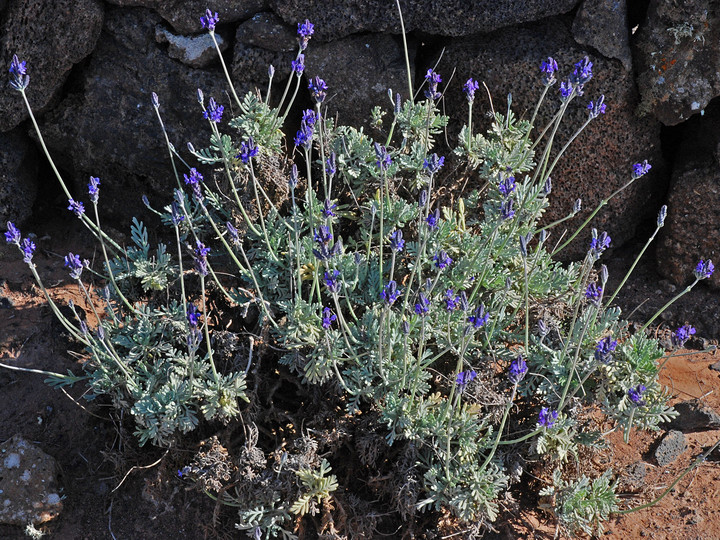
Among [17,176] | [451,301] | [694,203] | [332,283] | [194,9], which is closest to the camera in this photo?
[332,283]

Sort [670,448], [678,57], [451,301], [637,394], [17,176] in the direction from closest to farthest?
[637,394] → [451,301] → [670,448] → [678,57] → [17,176]

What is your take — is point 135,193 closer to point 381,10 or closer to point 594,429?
point 381,10

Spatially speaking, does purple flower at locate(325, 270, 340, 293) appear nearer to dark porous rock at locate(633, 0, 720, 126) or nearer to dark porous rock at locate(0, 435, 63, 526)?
dark porous rock at locate(0, 435, 63, 526)

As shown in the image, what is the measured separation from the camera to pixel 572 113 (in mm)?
4293

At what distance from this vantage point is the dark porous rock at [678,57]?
4086 millimetres

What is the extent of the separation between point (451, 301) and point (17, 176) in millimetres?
3063

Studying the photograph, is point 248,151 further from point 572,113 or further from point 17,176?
point 17,176

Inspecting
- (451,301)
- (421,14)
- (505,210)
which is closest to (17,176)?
(421,14)

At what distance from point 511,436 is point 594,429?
452 millimetres

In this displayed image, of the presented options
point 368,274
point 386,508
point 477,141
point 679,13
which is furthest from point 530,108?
point 386,508

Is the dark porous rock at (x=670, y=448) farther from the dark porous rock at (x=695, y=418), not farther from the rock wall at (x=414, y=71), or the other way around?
the rock wall at (x=414, y=71)

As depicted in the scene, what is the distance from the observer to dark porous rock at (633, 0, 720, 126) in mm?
4086

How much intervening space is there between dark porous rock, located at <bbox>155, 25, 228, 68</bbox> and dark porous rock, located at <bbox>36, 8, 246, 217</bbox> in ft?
0.21

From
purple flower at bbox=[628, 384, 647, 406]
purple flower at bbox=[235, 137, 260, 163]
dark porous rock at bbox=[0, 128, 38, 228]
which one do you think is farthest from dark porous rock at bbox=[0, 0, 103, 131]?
purple flower at bbox=[628, 384, 647, 406]
